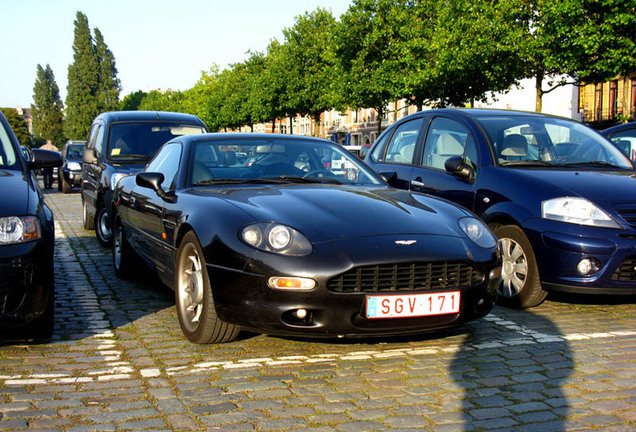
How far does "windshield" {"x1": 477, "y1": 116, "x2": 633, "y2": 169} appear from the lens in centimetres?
657

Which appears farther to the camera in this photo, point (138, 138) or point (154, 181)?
point (138, 138)

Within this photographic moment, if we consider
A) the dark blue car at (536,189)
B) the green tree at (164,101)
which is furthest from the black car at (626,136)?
the green tree at (164,101)

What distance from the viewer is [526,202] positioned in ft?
19.3

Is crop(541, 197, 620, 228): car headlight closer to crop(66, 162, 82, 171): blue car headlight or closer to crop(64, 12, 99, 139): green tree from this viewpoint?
crop(66, 162, 82, 171): blue car headlight

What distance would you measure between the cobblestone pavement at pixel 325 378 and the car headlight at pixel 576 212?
2.46 ft

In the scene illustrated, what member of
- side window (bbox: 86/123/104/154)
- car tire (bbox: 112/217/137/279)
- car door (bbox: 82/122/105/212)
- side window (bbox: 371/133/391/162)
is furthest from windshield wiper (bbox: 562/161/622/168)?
side window (bbox: 86/123/104/154)

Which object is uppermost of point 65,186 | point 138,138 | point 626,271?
point 138,138

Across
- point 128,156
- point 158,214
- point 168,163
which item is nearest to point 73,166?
point 128,156

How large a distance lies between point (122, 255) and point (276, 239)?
3405 mm

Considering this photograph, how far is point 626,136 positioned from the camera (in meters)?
9.30

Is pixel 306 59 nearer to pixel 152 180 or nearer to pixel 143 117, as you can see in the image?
pixel 143 117

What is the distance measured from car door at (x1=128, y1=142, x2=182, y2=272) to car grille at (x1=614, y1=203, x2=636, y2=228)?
334 cm

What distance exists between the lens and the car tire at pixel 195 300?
14.5 ft

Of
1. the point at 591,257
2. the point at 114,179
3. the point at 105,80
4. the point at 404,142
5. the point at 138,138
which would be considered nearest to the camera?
the point at 591,257
